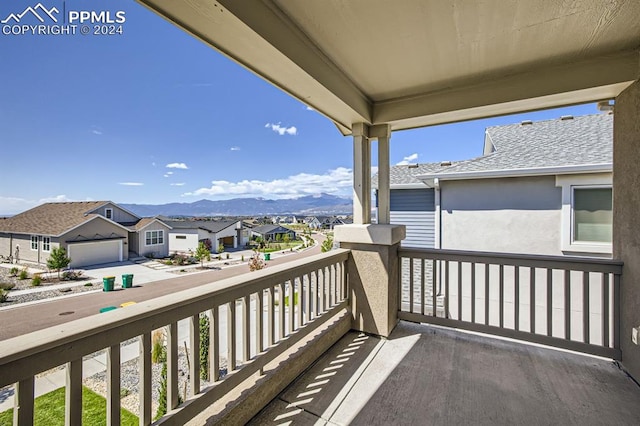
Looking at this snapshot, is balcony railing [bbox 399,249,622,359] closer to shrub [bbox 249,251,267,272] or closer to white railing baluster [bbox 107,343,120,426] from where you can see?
shrub [bbox 249,251,267,272]

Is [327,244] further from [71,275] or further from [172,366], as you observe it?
[71,275]

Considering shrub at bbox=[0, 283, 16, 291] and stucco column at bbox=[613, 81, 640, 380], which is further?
stucco column at bbox=[613, 81, 640, 380]

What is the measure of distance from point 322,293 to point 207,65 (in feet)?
9.52

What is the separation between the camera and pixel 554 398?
1.98 metres

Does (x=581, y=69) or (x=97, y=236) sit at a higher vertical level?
(x=581, y=69)

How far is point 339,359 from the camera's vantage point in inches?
98.9

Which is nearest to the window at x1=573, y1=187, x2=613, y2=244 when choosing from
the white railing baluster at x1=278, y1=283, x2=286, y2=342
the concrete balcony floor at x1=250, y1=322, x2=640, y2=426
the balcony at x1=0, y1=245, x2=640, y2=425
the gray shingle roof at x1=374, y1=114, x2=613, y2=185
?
the gray shingle roof at x1=374, y1=114, x2=613, y2=185

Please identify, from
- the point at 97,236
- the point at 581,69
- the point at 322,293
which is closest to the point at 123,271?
the point at 97,236

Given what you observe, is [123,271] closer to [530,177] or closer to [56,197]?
[56,197]

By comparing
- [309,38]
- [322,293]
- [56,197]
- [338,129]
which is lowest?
[322,293]

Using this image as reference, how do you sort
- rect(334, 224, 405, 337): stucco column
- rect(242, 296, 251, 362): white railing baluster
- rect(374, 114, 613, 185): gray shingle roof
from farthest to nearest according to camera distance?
rect(374, 114, 613, 185): gray shingle roof < rect(334, 224, 405, 337): stucco column < rect(242, 296, 251, 362): white railing baluster

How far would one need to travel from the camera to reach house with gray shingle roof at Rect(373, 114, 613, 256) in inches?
162

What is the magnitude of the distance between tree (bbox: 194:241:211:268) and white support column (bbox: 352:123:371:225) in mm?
1550

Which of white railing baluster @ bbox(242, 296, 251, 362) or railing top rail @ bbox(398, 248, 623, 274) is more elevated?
railing top rail @ bbox(398, 248, 623, 274)
